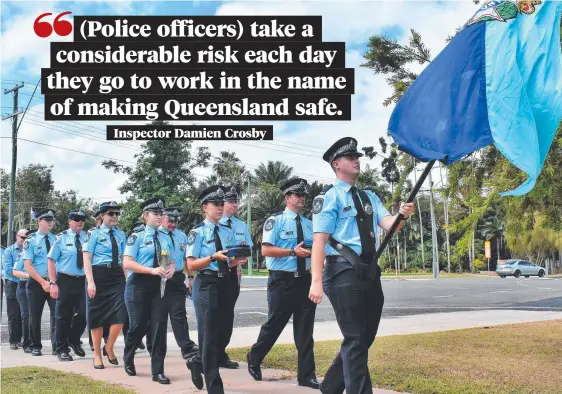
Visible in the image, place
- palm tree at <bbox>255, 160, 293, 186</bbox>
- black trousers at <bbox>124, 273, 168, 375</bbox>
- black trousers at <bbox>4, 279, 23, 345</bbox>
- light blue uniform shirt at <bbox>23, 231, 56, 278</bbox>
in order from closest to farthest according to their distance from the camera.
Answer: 1. black trousers at <bbox>124, 273, 168, 375</bbox>
2. light blue uniform shirt at <bbox>23, 231, 56, 278</bbox>
3. black trousers at <bbox>4, 279, 23, 345</bbox>
4. palm tree at <bbox>255, 160, 293, 186</bbox>

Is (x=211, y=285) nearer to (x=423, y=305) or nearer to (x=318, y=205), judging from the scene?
(x=318, y=205)

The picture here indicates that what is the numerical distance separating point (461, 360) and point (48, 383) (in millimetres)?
4570

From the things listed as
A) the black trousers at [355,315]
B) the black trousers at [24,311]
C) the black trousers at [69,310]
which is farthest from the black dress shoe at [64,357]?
the black trousers at [355,315]

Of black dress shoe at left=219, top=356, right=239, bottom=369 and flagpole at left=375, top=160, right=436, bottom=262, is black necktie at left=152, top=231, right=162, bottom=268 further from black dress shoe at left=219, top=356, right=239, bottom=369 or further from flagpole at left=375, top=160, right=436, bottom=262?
flagpole at left=375, top=160, right=436, bottom=262

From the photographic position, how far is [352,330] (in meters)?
4.82

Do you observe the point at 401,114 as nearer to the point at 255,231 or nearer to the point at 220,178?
A: the point at 255,231

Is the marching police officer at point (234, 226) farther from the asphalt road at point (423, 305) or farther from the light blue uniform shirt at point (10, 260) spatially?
the asphalt road at point (423, 305)

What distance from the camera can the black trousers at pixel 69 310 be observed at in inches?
353

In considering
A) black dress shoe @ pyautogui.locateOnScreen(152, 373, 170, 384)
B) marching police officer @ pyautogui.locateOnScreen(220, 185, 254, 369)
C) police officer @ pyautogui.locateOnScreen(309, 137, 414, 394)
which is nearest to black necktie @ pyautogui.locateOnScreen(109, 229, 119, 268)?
marching police officer @ pyautogui.locateOnScreen(220, 185, 254, 369)

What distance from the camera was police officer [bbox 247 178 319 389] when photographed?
267 inches

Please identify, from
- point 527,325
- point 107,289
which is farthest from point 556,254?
point 107,289

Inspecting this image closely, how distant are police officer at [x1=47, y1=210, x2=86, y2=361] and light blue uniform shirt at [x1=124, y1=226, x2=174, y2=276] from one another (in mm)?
1905

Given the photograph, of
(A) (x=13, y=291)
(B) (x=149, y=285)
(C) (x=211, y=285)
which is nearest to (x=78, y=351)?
(A) (x=13, y=291)

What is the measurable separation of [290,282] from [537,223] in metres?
4.40
